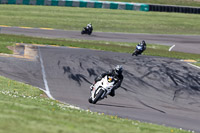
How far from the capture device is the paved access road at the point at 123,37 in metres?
36.7

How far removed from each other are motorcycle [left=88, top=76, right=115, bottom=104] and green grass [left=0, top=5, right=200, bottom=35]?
26855 millimetres

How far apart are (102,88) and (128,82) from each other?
4308mm

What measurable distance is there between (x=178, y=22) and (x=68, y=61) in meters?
27.7

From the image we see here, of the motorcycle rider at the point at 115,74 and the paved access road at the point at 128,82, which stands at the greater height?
the motorcycle rider at the point at 115,74

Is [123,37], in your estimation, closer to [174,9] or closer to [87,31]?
[87,31]

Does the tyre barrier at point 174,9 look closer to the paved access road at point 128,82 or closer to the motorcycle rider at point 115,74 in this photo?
the paved access road at point 128,82

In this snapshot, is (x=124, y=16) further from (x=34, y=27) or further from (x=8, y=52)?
(x=8, y=52)

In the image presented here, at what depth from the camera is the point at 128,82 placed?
1950cm

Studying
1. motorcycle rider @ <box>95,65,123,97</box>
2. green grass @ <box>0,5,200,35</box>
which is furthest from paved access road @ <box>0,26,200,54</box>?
motorcycle rider @ <box>95,65,123,97</box>

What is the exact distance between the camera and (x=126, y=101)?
648 inches

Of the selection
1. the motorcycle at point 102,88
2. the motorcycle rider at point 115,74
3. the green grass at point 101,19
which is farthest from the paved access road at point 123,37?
the motorcycle at point 102,88

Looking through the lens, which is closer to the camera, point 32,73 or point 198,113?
point 198,113

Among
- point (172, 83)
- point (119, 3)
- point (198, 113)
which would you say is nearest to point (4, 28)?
point (119, 3)

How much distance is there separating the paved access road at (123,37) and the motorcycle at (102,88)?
66.1 feet
